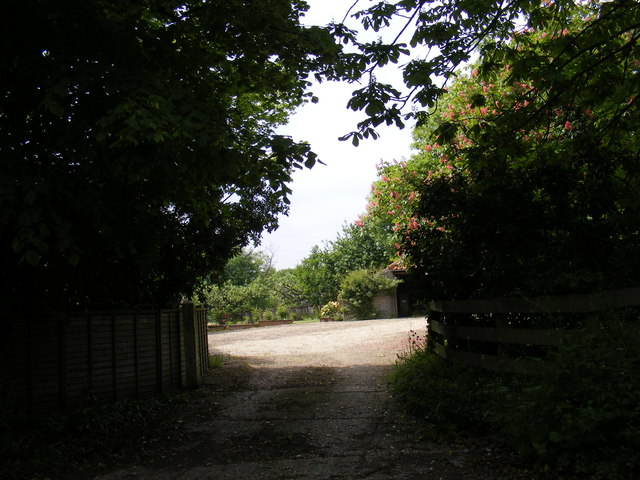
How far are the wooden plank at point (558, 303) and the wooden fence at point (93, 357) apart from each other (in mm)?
5288

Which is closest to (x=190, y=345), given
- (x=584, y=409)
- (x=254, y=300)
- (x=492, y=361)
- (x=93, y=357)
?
(x=93, y=357)

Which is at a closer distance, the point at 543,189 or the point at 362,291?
the point at 543,189

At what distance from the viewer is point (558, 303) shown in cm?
579

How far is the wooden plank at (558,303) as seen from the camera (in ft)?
16.5

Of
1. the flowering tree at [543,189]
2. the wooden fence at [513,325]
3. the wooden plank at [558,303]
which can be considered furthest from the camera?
the flowering tree at [543,189]

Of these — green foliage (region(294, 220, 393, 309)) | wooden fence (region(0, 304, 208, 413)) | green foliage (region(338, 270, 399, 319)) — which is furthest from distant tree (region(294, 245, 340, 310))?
wooden fence (region(0, 304, 208, 413))

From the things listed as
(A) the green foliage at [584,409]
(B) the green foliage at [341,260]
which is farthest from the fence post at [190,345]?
(B) the green foliage at [341,260]

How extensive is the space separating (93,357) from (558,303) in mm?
6590

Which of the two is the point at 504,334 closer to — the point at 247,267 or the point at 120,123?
the point at 120,123

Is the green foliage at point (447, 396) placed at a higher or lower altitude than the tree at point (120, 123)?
lower

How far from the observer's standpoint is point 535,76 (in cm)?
676

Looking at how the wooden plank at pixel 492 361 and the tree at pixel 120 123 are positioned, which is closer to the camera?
the tree at pixel 120 123

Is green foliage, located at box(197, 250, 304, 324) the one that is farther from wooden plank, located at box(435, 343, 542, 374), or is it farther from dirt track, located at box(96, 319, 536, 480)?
wooden plank, located at box(435, 343, 542, 374)

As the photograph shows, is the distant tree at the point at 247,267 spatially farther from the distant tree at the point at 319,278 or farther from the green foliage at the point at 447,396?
the green foliage at the point at 447,396
